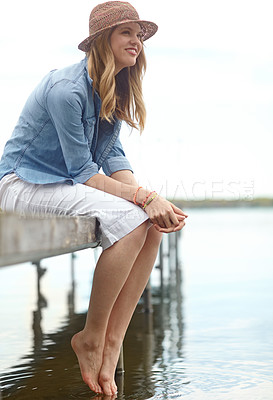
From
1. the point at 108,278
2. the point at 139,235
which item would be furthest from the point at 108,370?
the point at 139,235

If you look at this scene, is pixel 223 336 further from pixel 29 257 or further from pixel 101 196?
pixel 29 257

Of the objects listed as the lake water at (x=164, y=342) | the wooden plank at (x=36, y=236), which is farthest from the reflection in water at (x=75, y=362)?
the wooden plank at (x=36, y=236)

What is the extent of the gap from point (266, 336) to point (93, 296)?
152 centimetres

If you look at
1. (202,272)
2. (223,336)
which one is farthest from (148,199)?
(202,272)

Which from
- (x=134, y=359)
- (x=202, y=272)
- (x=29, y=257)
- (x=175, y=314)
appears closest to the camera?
(x=29, y=257)

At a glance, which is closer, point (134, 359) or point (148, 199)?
point (148, 199)

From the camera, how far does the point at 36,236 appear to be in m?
1.23

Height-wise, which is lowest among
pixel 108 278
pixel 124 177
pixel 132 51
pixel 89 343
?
pixel 89 343

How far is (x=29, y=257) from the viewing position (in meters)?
1.21

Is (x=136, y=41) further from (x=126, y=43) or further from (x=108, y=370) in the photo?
(x=108, y=370)

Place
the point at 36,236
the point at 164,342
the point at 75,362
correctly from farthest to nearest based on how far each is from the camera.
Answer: the point at 164,342
the point at 75,362
the point at 36,236

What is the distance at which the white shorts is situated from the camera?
6.45 ft

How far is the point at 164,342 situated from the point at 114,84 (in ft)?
4.81

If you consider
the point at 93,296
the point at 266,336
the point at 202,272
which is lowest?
the point at 202,272
